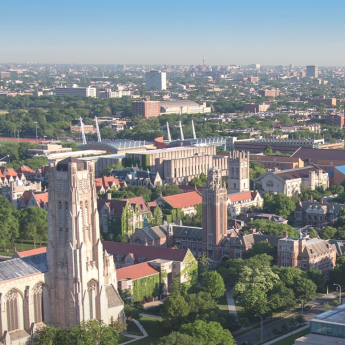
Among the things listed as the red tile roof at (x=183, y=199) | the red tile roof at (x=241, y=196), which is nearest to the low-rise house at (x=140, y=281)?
the red tile roof at (x=183, y=199)

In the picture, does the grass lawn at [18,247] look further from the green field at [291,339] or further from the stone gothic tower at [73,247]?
the green field at [291,339]

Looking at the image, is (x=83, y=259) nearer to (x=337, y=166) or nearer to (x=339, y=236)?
(x=339, y=236)

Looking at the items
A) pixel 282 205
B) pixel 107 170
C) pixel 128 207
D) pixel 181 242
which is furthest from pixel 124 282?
pixel 107 170

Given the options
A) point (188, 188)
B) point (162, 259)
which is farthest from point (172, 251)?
point (188, 188)

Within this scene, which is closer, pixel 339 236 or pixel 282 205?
pixel 339 236

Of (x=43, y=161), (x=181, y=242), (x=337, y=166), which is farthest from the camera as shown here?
(x=43, y=161)

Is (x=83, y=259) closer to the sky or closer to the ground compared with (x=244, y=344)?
closer to the sky

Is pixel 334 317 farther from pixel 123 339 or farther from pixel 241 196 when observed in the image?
pixel 241 196

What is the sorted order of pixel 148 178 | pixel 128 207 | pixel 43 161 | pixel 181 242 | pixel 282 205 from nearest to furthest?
1. pixel 181 242
2. pixel 128 207
3. pixel 282 205
4. pixel 148 178
5. pixel 43 161

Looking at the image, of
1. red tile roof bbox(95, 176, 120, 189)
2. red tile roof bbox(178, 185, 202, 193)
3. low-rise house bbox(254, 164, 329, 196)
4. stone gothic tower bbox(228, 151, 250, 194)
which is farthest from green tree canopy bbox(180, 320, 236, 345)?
low-rise house bbox(254, 164, 329, 196)
